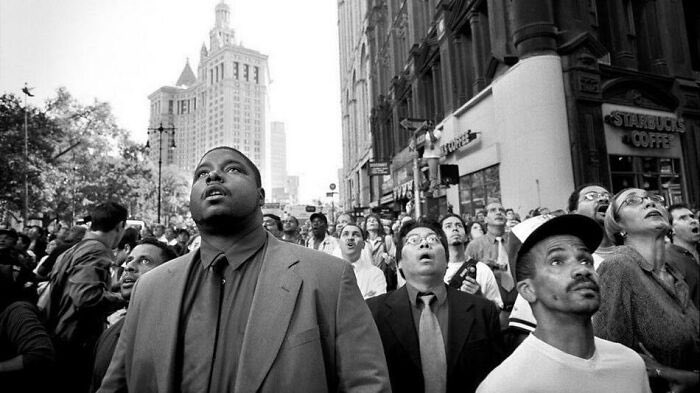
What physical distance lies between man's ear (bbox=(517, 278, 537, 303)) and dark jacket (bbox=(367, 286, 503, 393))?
87 centimetres

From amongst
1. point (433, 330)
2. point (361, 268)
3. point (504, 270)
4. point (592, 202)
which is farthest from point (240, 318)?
point (504, 270)

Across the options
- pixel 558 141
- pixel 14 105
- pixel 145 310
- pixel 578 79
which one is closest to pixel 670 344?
pixel 145 310

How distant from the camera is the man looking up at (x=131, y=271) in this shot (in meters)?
2.91

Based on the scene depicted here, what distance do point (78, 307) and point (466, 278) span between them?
3675 millimetres

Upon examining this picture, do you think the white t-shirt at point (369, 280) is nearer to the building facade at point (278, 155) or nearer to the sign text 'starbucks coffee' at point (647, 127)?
the sign text 'starbucks coffee' at point (647, 127)

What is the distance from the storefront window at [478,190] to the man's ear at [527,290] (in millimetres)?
15533

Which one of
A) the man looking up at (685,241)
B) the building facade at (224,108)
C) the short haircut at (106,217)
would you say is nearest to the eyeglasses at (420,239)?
the man looking up at (685,241)

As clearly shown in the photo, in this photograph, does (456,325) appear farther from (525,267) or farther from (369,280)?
(369,280)

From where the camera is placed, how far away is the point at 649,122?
687 inches

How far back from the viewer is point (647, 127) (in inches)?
685

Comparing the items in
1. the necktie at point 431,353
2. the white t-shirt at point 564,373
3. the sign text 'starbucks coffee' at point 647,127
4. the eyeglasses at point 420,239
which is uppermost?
the sign text 'starbucks coffee' at point 647,127

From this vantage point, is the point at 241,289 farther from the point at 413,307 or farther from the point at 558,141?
the point at 558,141

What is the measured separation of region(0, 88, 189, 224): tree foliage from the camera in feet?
76.9

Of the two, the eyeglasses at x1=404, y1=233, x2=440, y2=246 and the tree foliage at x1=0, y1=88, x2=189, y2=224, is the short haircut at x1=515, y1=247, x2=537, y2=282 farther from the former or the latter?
the tree foliage at x1=0, y1=88, x2=189, y2=224
